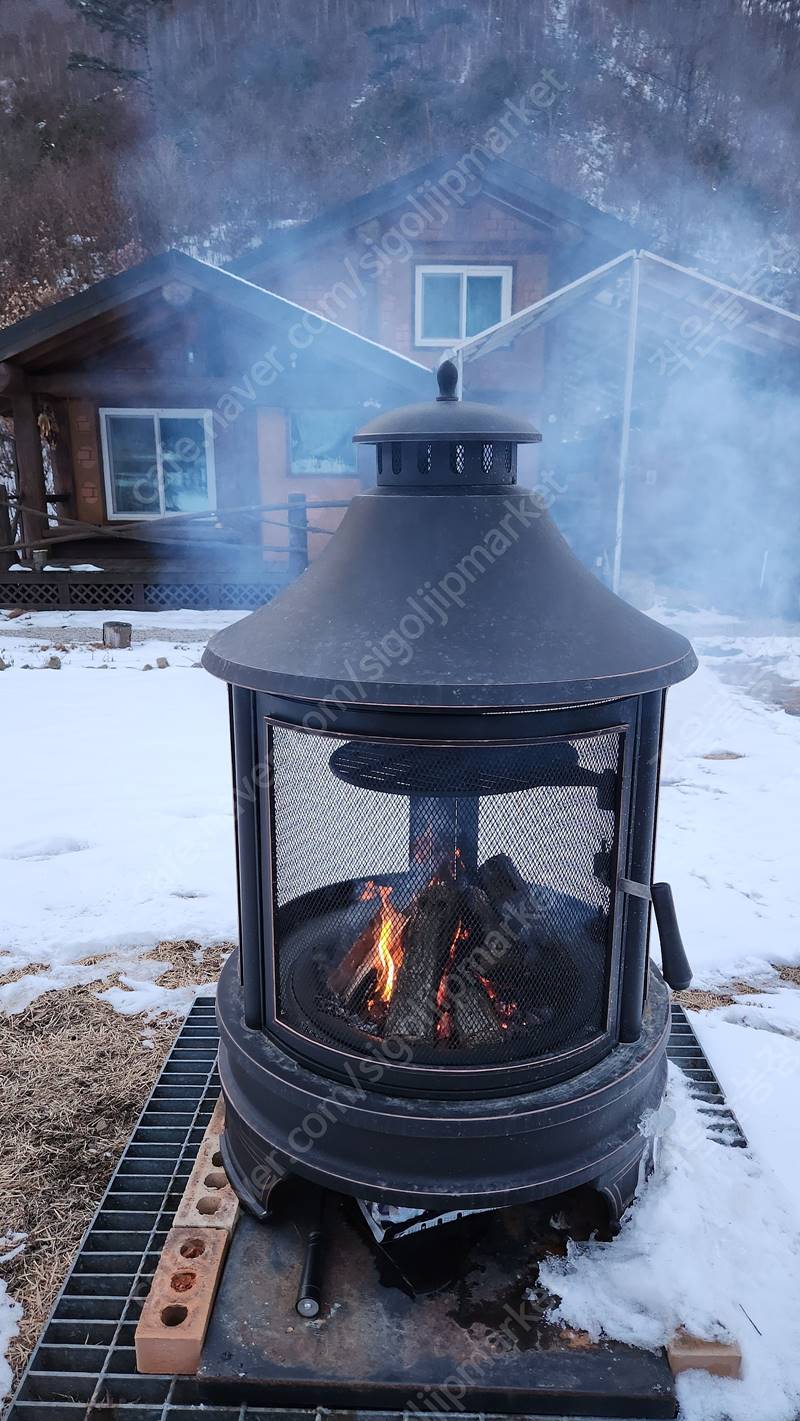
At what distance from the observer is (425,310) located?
13.9 metres

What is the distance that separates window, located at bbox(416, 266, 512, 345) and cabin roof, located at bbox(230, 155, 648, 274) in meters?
0.97

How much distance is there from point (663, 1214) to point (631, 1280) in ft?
0.83

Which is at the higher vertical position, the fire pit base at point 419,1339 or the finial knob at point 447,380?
the finial knob at point 447,380

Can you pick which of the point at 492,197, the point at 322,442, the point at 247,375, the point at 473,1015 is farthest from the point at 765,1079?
the point at 492,197

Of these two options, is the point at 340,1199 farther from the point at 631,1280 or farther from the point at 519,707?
the point at 519,707

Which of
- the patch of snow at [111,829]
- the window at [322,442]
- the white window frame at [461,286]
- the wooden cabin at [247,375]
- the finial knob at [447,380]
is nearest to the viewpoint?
the finial knob at [447,380]

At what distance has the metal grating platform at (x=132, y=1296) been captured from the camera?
184cm

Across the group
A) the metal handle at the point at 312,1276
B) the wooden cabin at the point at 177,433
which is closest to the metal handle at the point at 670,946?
the metal handle at the point at 312,1276

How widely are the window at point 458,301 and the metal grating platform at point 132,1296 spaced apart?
1311 cm

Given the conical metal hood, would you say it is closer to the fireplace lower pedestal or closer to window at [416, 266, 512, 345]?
the fireplace lower pedestal

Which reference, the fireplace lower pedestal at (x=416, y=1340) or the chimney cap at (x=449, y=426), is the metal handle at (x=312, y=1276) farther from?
the chimney cap at (x=449, y=426)

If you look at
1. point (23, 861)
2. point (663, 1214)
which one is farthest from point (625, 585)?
point (663, 1214)

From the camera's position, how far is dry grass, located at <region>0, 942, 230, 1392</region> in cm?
229

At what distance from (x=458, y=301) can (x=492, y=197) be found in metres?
1.50
